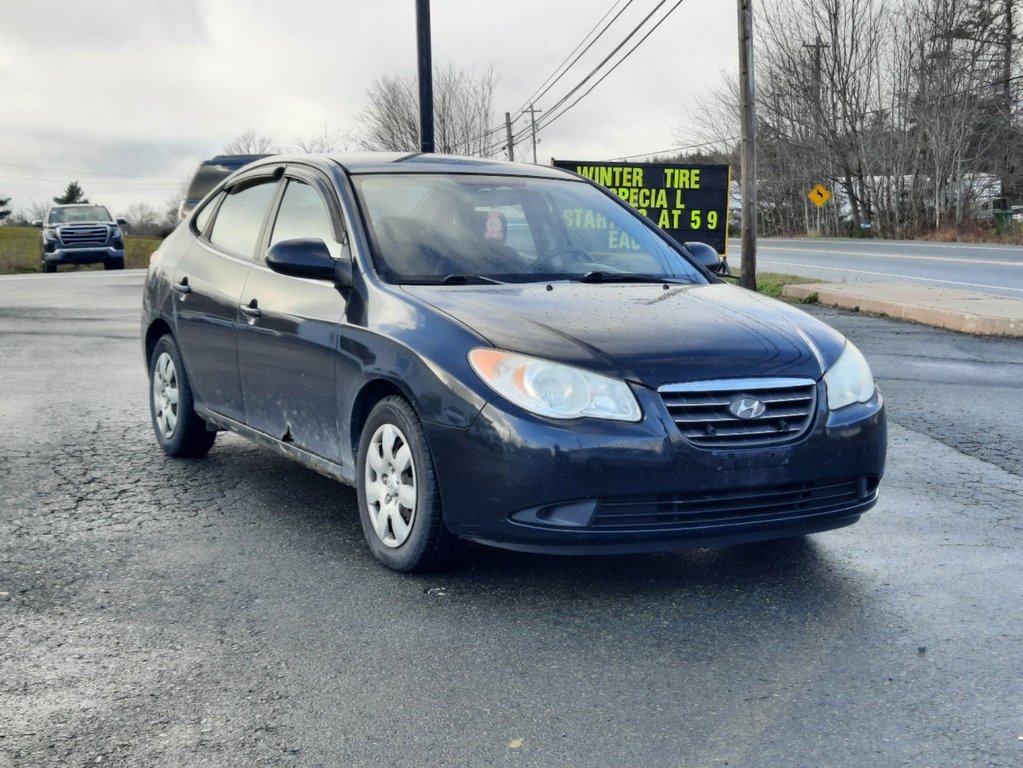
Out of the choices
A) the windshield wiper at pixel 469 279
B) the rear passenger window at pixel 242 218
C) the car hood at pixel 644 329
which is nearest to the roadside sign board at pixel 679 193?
the rear passenger window at pixel 242 218

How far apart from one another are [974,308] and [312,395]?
36.2 feet

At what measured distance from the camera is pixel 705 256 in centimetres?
589

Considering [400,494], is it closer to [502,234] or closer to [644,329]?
[644,329]

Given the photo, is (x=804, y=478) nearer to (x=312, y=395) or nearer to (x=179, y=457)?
(x=312, y=395)

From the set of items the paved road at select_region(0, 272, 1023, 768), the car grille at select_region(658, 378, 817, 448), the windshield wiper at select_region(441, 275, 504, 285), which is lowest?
the paved road at select_region(0, 272, 1023, 768)

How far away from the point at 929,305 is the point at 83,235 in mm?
26351

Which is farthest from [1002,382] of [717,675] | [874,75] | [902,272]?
[874,75]

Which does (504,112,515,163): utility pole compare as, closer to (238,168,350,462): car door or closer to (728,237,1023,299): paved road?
(728,237,1023,299): paved road

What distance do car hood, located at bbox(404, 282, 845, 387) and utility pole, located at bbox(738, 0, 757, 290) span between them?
1645 cm

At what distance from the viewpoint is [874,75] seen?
55.7 m

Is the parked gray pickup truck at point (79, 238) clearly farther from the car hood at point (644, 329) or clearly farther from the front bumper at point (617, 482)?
the front bumper at point (617, 482)

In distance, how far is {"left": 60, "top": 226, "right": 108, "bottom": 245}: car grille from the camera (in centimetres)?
3419

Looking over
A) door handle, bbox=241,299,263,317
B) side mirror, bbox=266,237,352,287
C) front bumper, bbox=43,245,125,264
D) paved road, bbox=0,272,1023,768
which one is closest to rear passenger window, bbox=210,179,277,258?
door handle, bbox=241,299,263,317

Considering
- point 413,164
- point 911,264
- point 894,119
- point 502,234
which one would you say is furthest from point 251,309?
point 894,119
